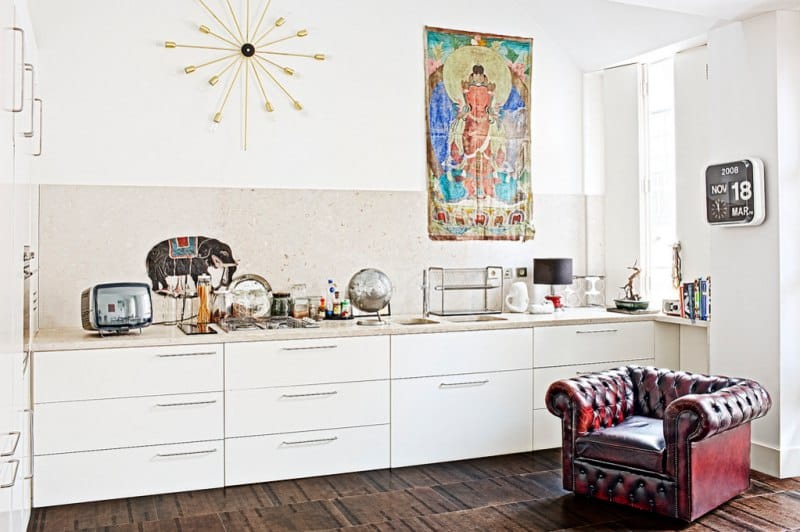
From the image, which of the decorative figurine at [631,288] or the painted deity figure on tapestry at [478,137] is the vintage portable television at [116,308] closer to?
the painted deity figure on tapestry at [478,137]

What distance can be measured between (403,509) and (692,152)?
9.88 ft

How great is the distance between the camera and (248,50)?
4719 mm

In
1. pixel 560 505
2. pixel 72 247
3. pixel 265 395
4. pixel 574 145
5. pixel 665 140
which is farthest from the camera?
pixel 574 145

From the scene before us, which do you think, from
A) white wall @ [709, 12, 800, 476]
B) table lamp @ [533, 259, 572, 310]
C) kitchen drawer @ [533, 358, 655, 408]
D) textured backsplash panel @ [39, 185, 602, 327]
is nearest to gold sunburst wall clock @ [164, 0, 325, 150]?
textured backsplash panel @ [39, 185, 602, 327]

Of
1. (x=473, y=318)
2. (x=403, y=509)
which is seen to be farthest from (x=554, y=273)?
(x=403, y=509)

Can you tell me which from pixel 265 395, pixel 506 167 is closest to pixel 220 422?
pixel 265 395

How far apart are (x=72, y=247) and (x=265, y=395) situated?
142 centimetres

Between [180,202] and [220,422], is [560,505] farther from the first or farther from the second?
[180,202]

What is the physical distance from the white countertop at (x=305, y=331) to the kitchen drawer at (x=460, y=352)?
0.04 metres

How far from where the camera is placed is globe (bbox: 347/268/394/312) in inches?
184

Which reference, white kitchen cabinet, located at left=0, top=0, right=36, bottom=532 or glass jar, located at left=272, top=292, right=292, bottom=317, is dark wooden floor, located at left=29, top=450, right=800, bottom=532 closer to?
white kitchen cabinet, located at left=0, top=0, right=36, bottom=532

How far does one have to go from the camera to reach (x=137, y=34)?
4.52m

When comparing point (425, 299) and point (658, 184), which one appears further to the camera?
point (658, 184)

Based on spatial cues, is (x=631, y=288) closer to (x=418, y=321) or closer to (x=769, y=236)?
(x=769, y=236)
